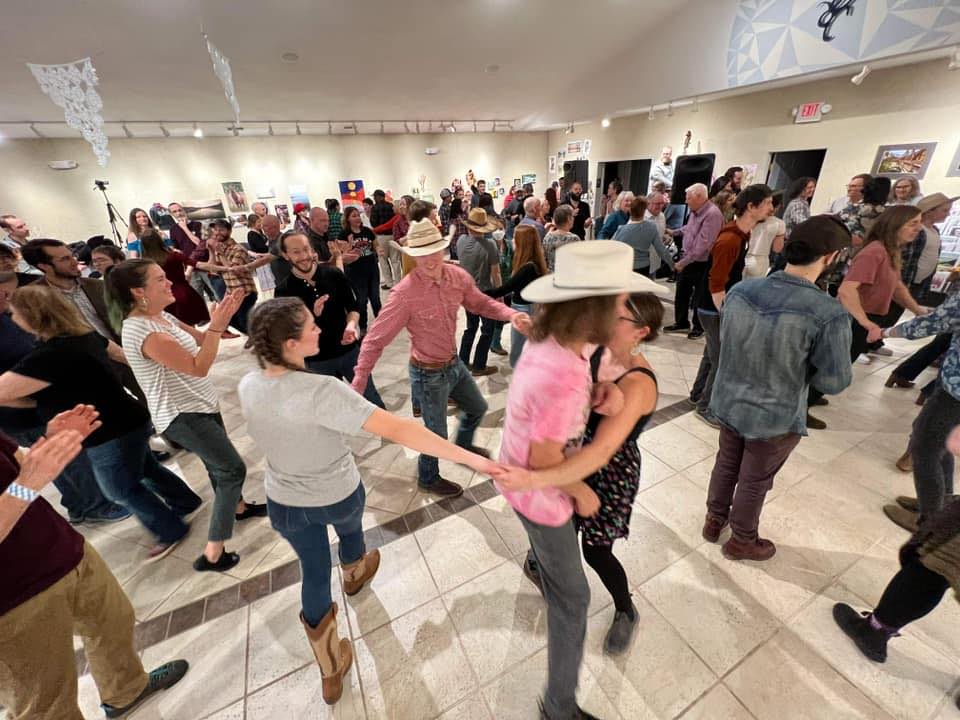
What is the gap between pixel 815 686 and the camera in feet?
5.26

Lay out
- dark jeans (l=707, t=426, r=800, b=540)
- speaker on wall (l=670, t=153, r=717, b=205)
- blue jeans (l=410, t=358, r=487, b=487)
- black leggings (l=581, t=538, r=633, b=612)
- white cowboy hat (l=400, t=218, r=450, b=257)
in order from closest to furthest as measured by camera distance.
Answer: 1. black leggings (l=581, t=538, r=633, b=612)
2. dark jeans (l=707, t=426, r=800, b=540)
3. white cowboy hat (l=400, t=218, r=450, b=257)
4. blue jeans (l=410, t=358, r=487, b=487)
5. speaker on wall (l=670, t=153, r=717, b=205)

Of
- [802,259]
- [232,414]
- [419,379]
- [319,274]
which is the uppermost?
[802,259]

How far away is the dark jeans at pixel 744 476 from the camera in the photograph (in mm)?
1915

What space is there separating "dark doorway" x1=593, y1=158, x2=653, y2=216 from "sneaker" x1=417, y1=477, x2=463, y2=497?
405 inches

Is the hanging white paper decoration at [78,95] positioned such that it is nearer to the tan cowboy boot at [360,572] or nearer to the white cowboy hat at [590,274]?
the tan cowboy boot at [360,572]

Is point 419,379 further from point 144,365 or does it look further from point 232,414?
point 232,414

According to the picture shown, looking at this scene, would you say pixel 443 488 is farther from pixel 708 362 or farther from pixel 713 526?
pixel 708 362

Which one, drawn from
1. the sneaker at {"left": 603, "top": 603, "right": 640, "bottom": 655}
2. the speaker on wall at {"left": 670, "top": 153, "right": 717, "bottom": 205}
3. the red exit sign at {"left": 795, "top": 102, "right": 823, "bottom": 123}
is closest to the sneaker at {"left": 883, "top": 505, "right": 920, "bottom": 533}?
the sneaker at {"left": 603, "top": 603, "right": 640, "bottom": 655}

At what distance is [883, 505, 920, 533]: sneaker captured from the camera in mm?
2262

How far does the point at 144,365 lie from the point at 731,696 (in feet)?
9.87

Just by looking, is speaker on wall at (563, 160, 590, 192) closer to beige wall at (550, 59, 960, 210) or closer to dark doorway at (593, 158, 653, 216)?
dark doorway at (593, 158, 653, 216)

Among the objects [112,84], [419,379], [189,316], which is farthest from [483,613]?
[112,84]

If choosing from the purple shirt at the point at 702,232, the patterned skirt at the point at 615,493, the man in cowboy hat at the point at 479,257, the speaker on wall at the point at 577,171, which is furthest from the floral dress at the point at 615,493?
the speaker on wall at the point at 577,171

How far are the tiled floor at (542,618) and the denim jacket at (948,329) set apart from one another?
0.98 meters
